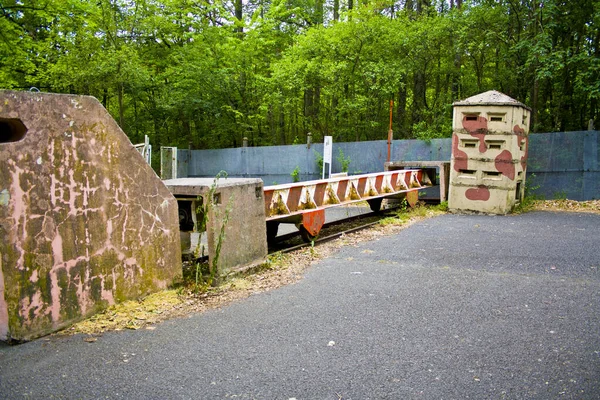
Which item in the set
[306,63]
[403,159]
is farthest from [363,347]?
[306,63]

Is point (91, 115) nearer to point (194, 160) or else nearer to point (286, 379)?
point (286, 379)

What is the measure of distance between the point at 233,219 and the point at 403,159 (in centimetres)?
1045

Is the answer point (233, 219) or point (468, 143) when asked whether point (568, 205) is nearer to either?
point (468, 143)

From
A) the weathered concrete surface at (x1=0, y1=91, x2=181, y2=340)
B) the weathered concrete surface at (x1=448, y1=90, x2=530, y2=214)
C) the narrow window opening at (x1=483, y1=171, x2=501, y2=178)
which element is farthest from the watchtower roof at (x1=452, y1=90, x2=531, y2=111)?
the weathered concrete surface at (x1=0, y1=91, x2=181, y2=340)

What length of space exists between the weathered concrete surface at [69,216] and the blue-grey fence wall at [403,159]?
11.3 metres

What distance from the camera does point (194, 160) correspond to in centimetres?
2080

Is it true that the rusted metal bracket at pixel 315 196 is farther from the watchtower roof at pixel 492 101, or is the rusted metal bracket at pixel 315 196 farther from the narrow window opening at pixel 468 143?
the watchtower roof at pixel 492 101

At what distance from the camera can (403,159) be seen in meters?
15.0

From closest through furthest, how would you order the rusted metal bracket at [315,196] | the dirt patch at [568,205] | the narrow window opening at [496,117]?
the rusted metal bracket at [315,196]
the narrow window opening at [496,117]
the dirt patch at [568,205]

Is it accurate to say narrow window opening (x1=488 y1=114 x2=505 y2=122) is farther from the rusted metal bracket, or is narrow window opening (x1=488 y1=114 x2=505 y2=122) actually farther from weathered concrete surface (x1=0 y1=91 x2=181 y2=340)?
weathered concrete surface (x1=0 y1=91 x2=181 y2=340)

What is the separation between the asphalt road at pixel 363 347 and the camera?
119 inches

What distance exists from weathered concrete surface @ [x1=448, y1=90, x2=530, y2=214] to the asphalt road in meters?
5.09

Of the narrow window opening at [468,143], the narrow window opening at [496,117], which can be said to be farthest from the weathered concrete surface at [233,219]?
the narrow window opening at [496,117]

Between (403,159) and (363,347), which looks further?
(403,159)
